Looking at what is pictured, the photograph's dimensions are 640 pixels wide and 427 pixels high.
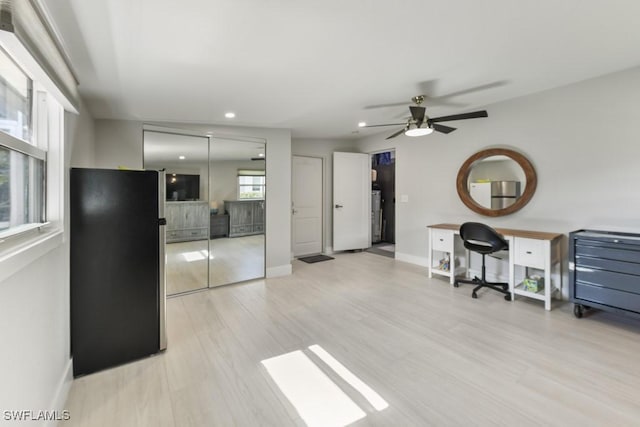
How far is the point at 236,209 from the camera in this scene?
4047 millimetres

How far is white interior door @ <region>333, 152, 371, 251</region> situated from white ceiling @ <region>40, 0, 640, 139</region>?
248 centimetres

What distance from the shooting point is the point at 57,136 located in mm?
1843

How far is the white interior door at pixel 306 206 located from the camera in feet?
18.1

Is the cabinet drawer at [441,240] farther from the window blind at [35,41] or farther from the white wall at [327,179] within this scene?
the window blind at [35,41]

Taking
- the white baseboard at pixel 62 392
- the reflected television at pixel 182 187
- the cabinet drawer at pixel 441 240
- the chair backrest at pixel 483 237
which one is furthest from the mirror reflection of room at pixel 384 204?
the white baseboard at pixel 62 392

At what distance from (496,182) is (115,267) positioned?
4.40m

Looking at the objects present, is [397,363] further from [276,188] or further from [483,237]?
[276,188]

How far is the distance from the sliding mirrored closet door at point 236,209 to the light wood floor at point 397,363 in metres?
0.66

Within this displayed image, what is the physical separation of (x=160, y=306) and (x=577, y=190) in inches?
174

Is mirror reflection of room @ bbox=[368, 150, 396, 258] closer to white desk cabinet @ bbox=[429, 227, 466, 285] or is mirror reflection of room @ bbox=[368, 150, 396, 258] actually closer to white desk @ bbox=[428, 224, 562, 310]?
white desk cabinet @ bbox=[429, 227, 466, 285]

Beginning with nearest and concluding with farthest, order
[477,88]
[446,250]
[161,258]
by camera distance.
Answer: [161,258], [477,88], [446,250]

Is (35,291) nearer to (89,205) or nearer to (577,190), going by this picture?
(89,205)

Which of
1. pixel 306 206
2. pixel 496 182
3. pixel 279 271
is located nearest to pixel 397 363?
pixel 279 271

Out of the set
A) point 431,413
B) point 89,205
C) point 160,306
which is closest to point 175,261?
point 160,306
